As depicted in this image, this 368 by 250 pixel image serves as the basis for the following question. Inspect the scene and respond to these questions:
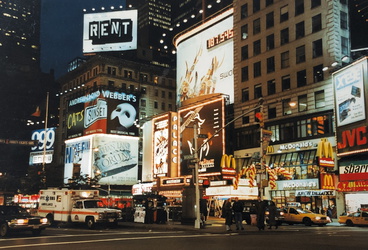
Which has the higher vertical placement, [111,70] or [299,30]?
[111,70]

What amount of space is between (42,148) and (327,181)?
8819 cm

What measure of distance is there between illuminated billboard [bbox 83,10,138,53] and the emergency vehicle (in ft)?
182

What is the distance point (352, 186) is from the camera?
43406 millimetres

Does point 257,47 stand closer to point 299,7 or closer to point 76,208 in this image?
point 299,7

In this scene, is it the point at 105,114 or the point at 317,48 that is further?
the point at 105,114

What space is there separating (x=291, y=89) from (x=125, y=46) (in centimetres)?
4253

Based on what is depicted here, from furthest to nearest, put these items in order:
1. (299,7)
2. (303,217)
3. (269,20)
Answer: (269,20)
(299,7)
(303,217)

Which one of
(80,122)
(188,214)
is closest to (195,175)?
(188,214)

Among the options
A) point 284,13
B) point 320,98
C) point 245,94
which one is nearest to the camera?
point 320,98

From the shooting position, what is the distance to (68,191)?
31984mm

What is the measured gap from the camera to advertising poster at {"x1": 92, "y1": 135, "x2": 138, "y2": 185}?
285 feet

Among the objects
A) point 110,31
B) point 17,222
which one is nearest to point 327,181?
point 17,222

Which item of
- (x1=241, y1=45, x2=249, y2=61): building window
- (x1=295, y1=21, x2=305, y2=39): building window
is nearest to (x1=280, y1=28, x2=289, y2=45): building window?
(x1=295, y1=21, x2=305, y2=39): building window

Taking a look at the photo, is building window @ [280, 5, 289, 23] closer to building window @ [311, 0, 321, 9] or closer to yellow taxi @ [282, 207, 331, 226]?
building window @ [311, 0, 321, 9]
